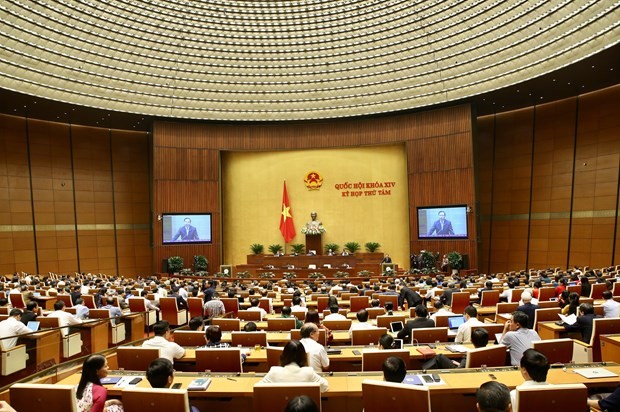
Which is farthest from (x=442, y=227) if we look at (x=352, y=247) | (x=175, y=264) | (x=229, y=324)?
(x=229, y=324)

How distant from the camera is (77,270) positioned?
21141 millimetres

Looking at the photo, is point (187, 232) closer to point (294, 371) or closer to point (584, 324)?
point (584, 324)

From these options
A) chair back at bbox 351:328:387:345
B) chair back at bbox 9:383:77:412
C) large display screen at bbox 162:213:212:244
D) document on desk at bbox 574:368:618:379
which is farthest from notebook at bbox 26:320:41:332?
large display screen at bbox 162:213:212:244

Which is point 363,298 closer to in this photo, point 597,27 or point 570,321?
point 570,321

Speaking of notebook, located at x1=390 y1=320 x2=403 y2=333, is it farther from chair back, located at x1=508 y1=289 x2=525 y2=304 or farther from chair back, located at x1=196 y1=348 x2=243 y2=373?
chair back, located at x1=508 y1=289 x2=525 y2=304

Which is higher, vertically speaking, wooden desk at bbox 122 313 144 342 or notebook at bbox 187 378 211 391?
notebook at bbox 187 378 211 391

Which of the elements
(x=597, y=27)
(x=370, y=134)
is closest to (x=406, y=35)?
(x=370, y=134)

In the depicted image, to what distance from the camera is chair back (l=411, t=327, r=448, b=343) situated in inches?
212

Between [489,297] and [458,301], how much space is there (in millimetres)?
668

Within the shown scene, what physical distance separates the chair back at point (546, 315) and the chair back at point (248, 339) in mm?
4262

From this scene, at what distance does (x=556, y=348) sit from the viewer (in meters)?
4.47

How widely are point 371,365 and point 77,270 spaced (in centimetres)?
2071

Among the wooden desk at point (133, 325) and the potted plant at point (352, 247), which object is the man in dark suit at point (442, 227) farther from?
the wooden desk at point (133, 325)

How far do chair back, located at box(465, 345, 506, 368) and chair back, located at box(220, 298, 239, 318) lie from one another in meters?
5.82
